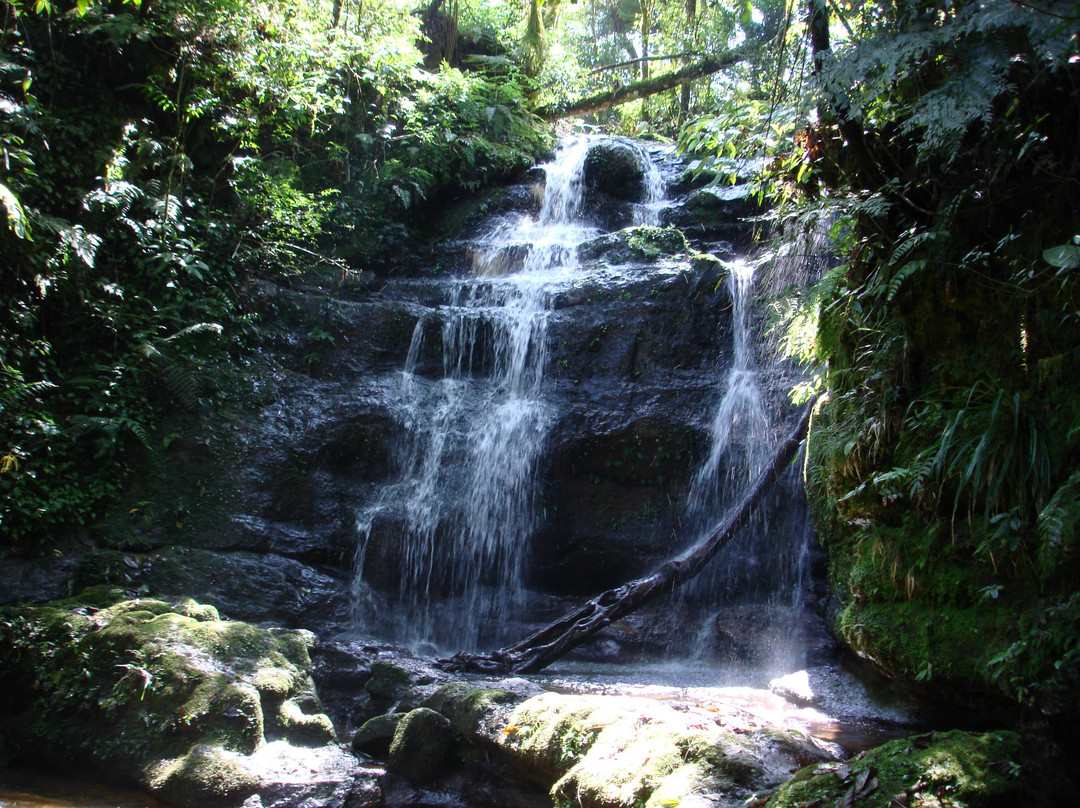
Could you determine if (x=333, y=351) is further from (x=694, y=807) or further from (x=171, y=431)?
(x=694, y=807)

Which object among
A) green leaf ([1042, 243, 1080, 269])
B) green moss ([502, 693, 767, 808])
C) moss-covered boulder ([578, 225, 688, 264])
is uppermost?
moss-covered boulder ([578, 225, 688, 264])

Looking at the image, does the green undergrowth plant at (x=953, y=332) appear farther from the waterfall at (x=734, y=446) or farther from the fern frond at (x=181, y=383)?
the fern frond at (x=181, y=383)

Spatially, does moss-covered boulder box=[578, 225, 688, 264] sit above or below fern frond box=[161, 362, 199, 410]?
above

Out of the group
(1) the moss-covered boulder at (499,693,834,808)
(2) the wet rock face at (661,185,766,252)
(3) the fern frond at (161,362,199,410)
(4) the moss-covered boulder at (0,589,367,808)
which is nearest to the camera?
(1) the moss-covered boulder at (499,693,834,808)

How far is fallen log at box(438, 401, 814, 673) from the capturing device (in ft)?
19.2

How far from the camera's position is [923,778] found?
241 cm

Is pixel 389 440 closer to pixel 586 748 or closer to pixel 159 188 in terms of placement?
pixel 159 188

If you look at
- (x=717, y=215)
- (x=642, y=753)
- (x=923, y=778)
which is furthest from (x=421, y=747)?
(x=717, y=215)

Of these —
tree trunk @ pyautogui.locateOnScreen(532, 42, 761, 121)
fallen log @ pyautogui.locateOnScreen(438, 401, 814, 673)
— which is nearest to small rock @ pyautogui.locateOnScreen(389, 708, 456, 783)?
fallen log @ pyautogui.locateOnScreen(438, 401, 814, 673)

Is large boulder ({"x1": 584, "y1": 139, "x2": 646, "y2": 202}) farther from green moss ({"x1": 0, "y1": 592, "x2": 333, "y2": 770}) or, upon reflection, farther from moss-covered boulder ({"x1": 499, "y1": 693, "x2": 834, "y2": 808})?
moss-covered boulder ({"x1": 499, "y1": 693, "x2": 834, "y2": 808})

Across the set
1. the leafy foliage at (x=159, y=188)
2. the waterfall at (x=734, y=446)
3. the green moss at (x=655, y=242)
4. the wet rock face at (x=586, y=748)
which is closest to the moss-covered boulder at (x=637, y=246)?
the green moss at (x=655, y=242)

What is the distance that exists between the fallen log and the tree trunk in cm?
936

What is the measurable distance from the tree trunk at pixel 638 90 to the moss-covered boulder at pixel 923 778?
12.5 m

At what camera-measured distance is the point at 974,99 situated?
3451 millimetres
